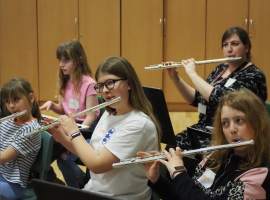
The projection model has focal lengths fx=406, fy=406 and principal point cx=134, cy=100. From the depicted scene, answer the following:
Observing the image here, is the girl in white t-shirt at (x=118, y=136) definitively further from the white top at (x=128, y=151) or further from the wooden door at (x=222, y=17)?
the wooden door at (x=222, y=17)

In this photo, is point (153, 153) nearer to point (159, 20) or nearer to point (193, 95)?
point (193, 95)

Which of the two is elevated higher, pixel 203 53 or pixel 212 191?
pixel 203 53

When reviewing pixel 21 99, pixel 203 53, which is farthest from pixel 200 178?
pixel 203 53

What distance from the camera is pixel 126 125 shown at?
1608mm

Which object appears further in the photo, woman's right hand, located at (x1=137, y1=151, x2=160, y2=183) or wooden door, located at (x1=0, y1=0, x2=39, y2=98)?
wooden door, located at (x1=0, y1=0, x2=39, y2=98)

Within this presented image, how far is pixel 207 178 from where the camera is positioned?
1454mm

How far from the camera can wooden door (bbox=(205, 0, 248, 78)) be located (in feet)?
15.8

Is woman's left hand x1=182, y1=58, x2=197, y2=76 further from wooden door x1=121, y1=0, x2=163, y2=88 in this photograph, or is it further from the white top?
wooden door x1=121, y1=0, x2=163, y2=88

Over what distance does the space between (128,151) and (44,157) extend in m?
0.57

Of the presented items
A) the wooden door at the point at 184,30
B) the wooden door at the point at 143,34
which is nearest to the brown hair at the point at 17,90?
the wooden door at the point at 143,34

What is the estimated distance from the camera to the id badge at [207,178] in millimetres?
1435

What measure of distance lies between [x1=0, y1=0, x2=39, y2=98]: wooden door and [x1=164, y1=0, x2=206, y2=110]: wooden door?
1658 millimetres

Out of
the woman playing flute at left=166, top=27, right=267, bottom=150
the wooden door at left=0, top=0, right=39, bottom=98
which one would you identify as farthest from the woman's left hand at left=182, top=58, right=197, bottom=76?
the wooden door at left=0, top=0, right=39, bottom=98

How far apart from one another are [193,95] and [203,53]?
2.48m
